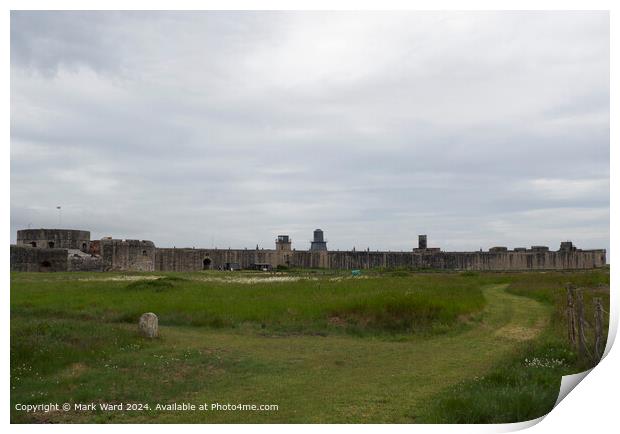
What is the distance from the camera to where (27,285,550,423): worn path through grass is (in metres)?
8.19

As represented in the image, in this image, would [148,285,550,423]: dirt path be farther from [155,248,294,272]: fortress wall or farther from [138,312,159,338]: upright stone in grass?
[155,248,294,272]: fortress wall

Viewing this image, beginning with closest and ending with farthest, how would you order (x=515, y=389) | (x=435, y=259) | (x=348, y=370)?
(x=515, y=389) < (x=348, y=370) < (x=435, y=259)

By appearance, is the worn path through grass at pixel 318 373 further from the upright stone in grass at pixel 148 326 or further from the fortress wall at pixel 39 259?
the fortress wall at pixel 39 259

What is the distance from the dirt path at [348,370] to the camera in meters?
8.21

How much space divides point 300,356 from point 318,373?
1525 millimetres

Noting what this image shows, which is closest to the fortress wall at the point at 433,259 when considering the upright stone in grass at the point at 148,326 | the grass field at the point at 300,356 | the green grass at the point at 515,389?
the grass field at the point at 300,356

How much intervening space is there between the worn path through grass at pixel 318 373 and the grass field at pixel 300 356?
0.03 metres

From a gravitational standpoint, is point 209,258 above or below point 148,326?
below

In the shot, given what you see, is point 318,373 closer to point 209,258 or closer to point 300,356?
point 300,356

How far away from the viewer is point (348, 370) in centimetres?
1059

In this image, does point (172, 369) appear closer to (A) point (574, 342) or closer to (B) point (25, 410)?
(B) point (25, 410)

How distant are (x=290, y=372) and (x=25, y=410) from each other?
4.25 metres

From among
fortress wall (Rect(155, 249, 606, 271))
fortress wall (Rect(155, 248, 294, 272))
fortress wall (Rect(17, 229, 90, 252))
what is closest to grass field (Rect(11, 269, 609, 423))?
fortress wall (Rect(17, 229, 90, 252))

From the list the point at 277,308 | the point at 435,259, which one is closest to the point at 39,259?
the point at 277,308
